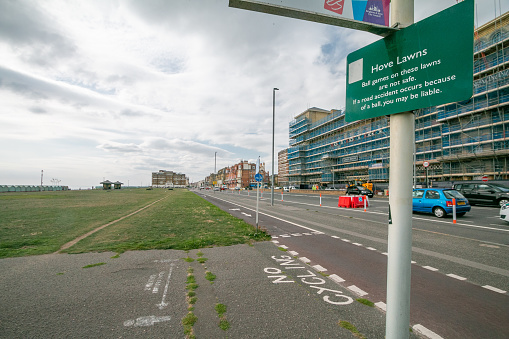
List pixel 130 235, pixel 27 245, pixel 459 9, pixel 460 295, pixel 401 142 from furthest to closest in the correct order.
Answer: pixel 130 235
pixel 27 245
pixel 460 295
pixel 401 142
pixel 459 9

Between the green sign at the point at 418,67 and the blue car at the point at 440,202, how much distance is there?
1452 cm

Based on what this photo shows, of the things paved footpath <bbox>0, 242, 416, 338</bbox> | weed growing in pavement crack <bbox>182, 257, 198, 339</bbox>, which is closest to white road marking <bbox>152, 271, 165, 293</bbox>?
paved footpath <bbox>0, 242, 416, 338</bbox>

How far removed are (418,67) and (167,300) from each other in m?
4.16

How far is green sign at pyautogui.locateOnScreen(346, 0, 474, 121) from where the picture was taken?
1.62 metres

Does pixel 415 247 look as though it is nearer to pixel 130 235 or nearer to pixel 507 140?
pixel 130 235

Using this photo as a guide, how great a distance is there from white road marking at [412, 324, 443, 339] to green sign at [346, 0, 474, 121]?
275 cm

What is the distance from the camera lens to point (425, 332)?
2854 millimetres

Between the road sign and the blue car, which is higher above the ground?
the road sign

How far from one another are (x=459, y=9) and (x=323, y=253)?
572 centimetres

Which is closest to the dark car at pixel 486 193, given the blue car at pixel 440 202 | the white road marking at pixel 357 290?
the blue car at pixel 440 202

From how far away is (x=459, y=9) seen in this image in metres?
1.67

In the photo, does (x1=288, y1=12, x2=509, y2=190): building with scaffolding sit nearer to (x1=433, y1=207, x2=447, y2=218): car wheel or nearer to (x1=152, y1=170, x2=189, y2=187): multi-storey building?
(x1=433, y1=207, x2=447, y2=218): car wheel

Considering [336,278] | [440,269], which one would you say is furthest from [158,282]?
[440,269]

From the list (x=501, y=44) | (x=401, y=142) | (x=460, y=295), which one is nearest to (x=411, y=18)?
(x=401, y=142)
